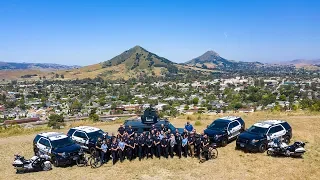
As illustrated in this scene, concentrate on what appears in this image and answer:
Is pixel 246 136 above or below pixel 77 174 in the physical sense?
above

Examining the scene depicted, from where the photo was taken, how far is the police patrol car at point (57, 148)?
1592 cm

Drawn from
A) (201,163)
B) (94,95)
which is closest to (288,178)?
(201,163)

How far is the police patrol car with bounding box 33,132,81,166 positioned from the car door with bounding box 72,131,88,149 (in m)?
1.00

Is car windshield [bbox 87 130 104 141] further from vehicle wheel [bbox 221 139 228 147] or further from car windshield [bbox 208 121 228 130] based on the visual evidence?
vehicle wheel [bbox 221 139 228 147]

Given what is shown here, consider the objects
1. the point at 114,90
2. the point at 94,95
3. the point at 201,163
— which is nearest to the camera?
the point at 201,163

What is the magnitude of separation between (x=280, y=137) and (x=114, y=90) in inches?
5379

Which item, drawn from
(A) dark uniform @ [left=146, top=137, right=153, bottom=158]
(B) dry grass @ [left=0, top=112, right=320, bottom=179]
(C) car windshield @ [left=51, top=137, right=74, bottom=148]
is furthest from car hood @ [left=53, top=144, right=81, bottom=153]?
(A) dark uniform @ [left=146, top=137, right=153, bottom=158]

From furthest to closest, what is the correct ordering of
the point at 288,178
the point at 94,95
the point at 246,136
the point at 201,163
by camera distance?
the point at 94,95
the point at 246,136
the point at 201,163
the point at 288,178

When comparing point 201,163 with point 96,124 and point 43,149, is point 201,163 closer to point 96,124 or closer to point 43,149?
point 43,149

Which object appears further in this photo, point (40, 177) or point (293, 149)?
point (293, 149)

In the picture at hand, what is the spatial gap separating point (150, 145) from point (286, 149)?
7522mm

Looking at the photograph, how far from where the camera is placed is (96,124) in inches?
1155

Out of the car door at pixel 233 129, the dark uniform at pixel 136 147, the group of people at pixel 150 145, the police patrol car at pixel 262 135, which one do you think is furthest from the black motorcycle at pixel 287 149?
the dark uniform at pixel 136 147

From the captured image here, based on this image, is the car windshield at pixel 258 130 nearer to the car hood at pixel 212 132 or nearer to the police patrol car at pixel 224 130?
the police patrol car at pixel 224 130
